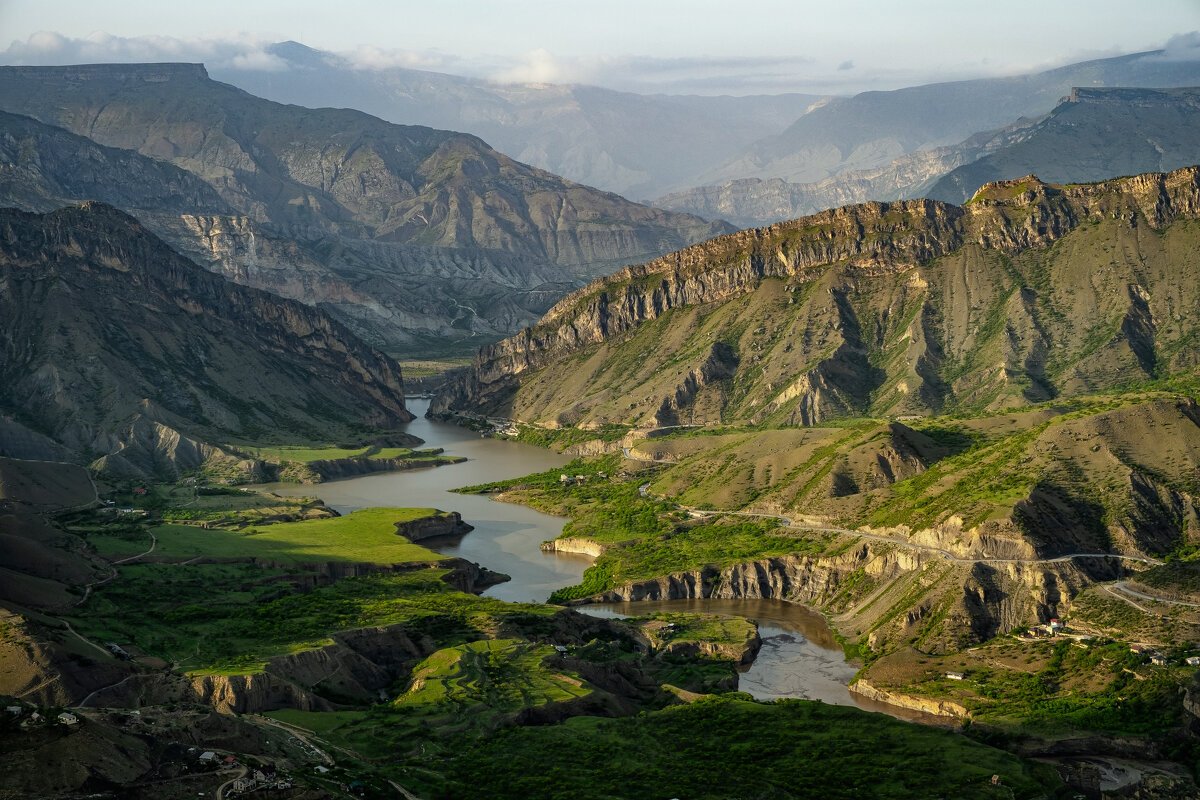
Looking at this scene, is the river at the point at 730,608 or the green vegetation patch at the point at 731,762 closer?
the green vegetation patch at the point at 731,762

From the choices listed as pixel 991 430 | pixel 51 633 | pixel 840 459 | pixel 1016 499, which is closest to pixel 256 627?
pixel 51 633

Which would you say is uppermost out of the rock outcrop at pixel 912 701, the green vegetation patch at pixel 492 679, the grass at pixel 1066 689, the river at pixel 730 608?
the green vegetation patch at pixel 492 679

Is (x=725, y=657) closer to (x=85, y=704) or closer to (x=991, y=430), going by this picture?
(x=85, y=704)

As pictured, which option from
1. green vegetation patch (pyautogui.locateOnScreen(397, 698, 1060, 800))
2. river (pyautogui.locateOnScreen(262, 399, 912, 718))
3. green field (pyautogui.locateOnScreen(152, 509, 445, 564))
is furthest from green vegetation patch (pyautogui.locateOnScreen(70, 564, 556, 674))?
green vegetation patch (pyautogui.locateOnScreen(397, 698, 1060, 800))

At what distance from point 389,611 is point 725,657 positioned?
28.4 meters

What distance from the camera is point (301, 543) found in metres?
160

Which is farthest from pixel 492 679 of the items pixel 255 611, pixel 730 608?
pixel 730 608

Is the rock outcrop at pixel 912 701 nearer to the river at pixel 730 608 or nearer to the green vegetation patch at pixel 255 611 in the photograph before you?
the river at pixel 730 608

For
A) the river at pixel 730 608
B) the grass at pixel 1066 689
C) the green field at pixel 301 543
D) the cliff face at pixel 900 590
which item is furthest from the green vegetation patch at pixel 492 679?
the green field at pixel 301 543

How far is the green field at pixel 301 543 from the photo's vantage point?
497ft

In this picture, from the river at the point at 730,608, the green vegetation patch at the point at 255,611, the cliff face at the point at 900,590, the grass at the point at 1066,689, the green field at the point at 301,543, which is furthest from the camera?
the green field at the point at 301,543

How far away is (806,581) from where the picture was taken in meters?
150

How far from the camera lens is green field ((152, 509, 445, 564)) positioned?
497ft

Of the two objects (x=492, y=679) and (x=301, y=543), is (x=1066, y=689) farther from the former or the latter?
(x=301, y=543)
